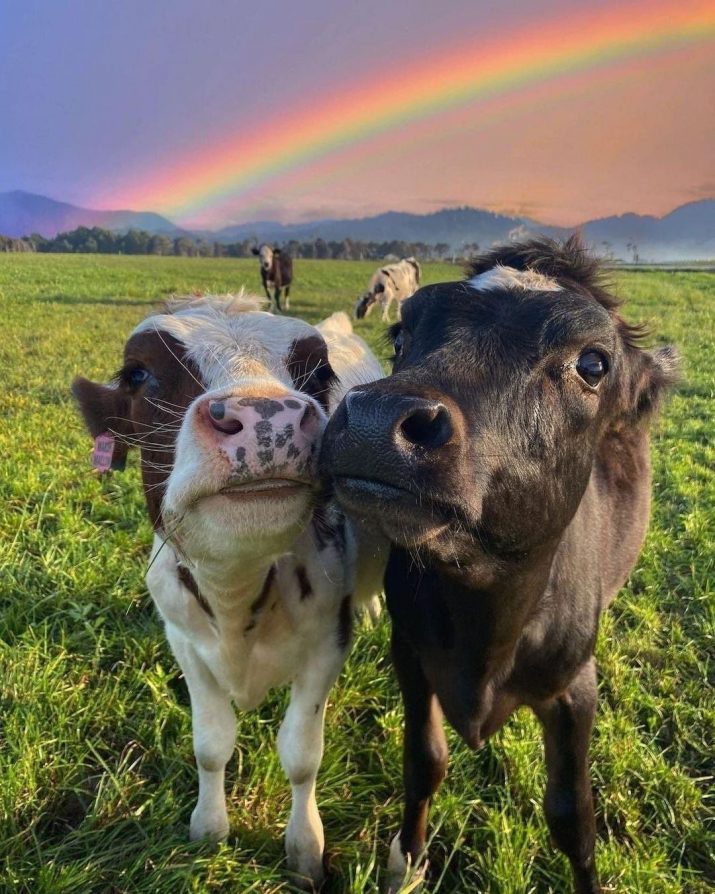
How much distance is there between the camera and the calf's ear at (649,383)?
2.49m

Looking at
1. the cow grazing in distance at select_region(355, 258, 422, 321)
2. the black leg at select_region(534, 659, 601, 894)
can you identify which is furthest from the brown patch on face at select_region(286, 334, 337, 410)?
the cow grazing in distance at select_region(355, 258, 422, 321)

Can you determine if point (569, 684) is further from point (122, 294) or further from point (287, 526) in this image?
point (122, 294)

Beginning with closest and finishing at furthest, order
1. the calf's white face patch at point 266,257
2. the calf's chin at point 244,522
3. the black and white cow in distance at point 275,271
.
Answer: the calf's chin at point 244,522, the black and white cow in distance at point 275,271, the calf's white face patch at point 266,257

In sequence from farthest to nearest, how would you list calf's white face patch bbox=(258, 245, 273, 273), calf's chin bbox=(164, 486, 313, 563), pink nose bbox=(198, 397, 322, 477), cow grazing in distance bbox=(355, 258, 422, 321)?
calf's white face patch bbox=(258, 245, 273, 273), cow grazing in distance bbox=(355, 258, 422, 321), calf's chin bbox=(164, 486, 313, 563), pink nose bbox=(198, 397, 322, 477)

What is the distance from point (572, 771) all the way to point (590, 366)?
61.8 inches

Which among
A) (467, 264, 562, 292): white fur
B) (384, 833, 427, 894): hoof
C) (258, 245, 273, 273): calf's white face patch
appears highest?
(467, 264, 562, 292): white fur

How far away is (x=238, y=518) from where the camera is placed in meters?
1.98

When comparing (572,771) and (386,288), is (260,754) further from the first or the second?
(386,288)

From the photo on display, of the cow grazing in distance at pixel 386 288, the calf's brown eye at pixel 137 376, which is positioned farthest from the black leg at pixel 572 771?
the cow grazing in distance at pixel 386 288

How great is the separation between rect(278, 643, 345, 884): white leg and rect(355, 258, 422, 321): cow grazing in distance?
1722 centimetres

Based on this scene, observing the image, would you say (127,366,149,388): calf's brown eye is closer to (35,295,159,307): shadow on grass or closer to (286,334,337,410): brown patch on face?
(286,334,337,410): brown patch on face

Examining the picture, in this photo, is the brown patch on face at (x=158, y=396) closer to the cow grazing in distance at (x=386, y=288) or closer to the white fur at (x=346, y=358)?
the white fur at (x=346, y=358)

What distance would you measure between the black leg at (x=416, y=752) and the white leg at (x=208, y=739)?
74 cm

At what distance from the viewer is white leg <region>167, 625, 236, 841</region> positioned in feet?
9.41
